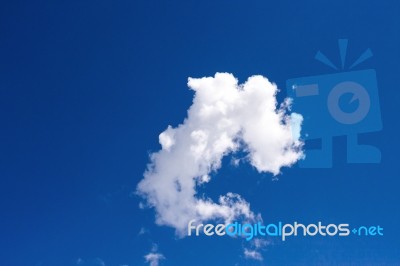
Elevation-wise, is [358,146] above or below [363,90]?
below

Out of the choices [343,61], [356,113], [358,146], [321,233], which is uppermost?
[343,61]

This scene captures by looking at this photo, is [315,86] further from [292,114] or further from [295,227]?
[295,227]

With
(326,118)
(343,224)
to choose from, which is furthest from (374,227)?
(326,118)

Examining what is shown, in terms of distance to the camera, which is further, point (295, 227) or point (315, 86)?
point (315, 86)

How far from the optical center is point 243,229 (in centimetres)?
545

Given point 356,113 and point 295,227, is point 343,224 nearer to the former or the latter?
point 295,227

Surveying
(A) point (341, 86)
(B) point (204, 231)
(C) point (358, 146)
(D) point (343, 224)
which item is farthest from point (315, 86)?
(B) point (204, 231)

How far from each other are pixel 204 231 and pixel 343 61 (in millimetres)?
2291

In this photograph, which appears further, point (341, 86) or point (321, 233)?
point (341, 86)

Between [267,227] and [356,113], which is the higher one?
[356,113]

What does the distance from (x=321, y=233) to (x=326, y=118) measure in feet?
4.02

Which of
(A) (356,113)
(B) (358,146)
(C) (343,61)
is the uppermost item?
(C) (343,61)

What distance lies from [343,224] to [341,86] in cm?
147

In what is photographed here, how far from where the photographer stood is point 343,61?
5727mm
